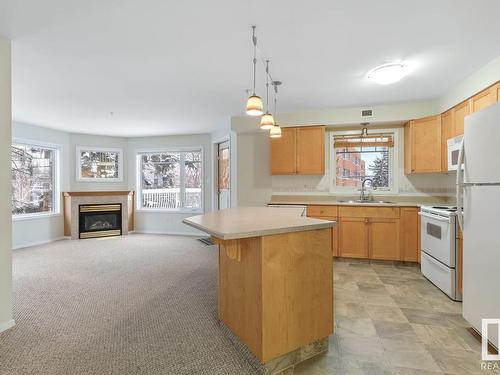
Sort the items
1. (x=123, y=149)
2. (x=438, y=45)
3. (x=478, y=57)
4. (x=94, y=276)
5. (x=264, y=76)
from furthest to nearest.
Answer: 1. (x=123, y=149)
2. (x=94, y=276)
3. (x=264, y=76)
4. (x=478, y=57)
5. (x=438, y=45)

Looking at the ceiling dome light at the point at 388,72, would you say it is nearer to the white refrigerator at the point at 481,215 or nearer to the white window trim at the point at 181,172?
the white refrigerator at the point at 481,215

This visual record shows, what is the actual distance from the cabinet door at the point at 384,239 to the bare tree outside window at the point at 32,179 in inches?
259

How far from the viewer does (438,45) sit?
2486mm

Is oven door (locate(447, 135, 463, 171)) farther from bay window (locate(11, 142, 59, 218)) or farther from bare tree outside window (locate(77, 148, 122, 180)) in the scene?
bay window (locate(11, 142, 59, 218))

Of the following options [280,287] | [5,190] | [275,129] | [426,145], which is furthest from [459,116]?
[5,190]

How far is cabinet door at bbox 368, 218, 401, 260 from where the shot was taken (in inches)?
156

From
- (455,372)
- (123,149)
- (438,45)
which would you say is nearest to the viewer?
(455,372)

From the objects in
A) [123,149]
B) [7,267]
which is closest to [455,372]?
[7,267]

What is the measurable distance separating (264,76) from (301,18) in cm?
114

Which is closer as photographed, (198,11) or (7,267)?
(198,11)

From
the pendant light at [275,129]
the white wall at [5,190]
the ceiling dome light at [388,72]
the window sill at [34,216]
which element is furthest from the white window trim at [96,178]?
the ceiling dome light at [388,72]

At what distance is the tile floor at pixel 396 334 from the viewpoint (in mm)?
1772

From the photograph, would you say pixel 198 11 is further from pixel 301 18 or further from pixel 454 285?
pixel 454 285

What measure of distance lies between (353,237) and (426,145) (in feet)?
5.78
